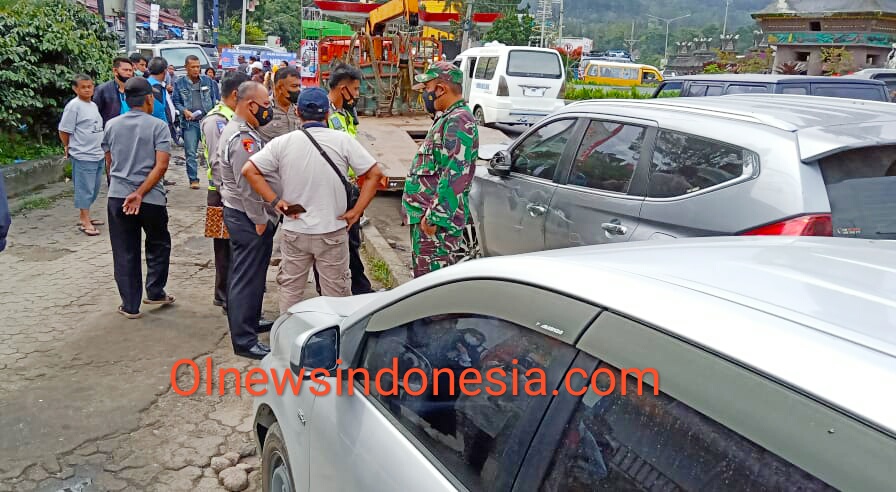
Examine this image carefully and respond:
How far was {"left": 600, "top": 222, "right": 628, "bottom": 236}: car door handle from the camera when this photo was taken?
409 cm

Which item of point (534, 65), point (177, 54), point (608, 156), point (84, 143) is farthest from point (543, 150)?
point (177, 54)

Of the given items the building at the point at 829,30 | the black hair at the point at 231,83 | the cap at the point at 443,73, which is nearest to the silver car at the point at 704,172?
the cap at the point at 443,73

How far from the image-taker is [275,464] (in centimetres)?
281

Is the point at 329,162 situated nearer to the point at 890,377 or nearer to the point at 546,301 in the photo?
the point at 546,301

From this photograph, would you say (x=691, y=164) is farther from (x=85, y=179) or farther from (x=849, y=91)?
(x=849, y=91)

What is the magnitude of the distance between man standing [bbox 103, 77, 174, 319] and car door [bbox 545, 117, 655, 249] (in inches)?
113

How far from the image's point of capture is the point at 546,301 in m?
1.59

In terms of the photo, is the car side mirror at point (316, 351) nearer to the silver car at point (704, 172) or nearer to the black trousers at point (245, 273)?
the silver car at point (704, 172)

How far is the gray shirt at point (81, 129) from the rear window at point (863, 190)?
22.1ft

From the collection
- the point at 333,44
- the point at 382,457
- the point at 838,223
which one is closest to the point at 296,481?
the point at 382,457

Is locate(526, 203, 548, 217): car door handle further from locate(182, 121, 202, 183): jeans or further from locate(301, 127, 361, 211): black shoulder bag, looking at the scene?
locate(182, 121, 202, 183): jeans

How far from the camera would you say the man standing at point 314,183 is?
4.34 metres

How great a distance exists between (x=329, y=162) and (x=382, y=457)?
8.88 feet

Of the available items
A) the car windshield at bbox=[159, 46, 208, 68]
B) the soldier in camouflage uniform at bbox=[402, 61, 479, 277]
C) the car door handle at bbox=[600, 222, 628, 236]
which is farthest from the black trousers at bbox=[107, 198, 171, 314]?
the car windshield at bbox=[159, 46, 208, 68]
